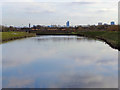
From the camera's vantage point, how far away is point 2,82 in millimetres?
10320

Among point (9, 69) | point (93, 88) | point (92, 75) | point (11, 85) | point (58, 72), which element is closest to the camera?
point (93, 88)

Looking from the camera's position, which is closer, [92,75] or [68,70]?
[92,75]

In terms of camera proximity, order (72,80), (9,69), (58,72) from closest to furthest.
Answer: (72,80)
(58,72)
(9,69)

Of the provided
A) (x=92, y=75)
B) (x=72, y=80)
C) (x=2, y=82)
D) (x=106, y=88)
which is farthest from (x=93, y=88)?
(x=2, y=82)

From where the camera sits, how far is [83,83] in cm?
992

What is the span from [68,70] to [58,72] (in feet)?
3.44

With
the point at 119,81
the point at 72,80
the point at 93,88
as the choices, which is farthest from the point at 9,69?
the point at 119,81

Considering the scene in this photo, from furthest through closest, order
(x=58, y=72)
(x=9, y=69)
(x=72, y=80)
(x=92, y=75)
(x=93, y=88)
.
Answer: (x=9, y=69), (x=58, y=72), (x=92, y=75), (x=72, y=80), (x=93, y=88)

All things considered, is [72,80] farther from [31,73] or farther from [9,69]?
[9,69]

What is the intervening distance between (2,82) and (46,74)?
3.28 meters

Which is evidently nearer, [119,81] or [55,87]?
[55,87]

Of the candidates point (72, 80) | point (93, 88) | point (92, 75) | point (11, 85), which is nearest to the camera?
point (93, 88)

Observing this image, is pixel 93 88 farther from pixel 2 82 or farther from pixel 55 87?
pixel 2 82

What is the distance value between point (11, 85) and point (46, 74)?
3.05m
